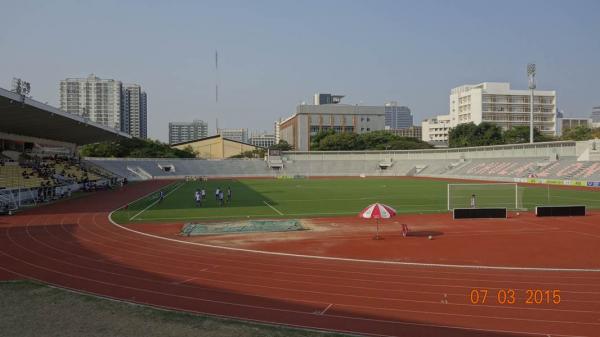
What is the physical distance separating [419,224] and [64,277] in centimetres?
1794

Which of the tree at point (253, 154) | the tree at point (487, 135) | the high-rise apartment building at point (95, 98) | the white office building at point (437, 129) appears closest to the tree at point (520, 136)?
the tree at point (487, 135)

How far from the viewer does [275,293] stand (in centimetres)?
1225

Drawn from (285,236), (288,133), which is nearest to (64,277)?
(285,236)

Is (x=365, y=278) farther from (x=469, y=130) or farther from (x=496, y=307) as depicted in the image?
(x=469, y=130)

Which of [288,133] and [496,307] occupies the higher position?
[288,133]

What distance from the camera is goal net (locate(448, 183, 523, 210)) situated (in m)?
33.6

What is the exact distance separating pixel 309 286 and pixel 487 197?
96.7 feet

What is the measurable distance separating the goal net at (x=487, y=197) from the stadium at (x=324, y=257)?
0.31 m

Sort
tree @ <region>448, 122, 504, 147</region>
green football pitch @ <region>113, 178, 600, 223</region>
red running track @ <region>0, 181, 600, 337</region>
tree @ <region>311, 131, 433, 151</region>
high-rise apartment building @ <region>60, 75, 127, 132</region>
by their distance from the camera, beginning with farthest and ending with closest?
high-rise apartment building @ <region>60, 75, 127, 132</region> < tree @ <region>311, 131, 433, 151</region> < tree @ <region>448, 122, 504, 147</region> < green football pitch @ <region>113, 178, 600, 223</region> < red running track @ <region>0, 181, 600, 337</region>

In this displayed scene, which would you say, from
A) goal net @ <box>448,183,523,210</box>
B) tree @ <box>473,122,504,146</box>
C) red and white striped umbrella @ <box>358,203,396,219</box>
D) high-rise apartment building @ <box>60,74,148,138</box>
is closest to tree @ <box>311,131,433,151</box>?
tree @ <box>473,122,504,146</box>

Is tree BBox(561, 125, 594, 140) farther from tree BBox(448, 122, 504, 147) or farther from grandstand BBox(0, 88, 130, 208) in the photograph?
grandstand BBox(0, 88, 130, 208)

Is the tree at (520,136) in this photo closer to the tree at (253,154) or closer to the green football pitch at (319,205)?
the green football pitch at (319,205)

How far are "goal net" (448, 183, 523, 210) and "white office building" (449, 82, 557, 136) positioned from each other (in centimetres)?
8856

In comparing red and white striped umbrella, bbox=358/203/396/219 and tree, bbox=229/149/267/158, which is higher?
tree, bbox=229/149/267/158
